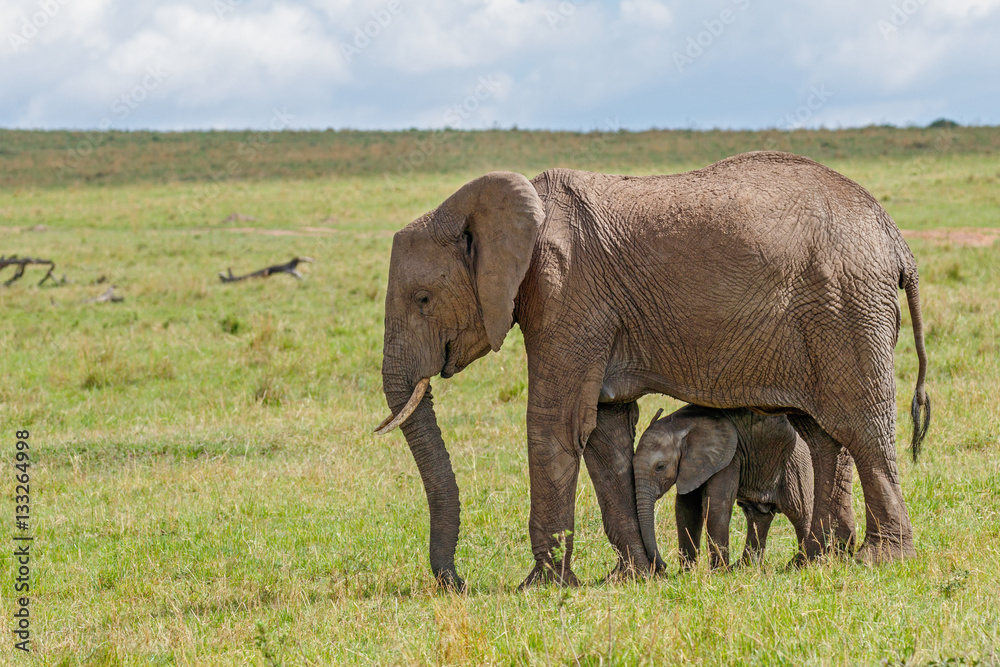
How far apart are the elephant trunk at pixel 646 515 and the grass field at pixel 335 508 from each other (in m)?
0.40

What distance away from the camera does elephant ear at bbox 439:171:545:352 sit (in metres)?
6.09

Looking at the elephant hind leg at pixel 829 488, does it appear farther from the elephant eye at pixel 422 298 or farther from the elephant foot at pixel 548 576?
the elephant eye at pixel 422 298

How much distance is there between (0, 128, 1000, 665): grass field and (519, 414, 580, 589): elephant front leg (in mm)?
329

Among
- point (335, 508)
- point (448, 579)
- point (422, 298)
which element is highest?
point (422, 298)

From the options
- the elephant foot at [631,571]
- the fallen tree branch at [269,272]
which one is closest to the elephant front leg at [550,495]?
the elephant foot at [631,571]

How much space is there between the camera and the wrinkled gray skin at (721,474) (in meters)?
6.64

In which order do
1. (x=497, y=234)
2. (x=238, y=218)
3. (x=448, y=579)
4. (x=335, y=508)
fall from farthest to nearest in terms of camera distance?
(x=238, y=218)
(x=335, y=508)
(x=448, y=579)
(x=497, y=234)

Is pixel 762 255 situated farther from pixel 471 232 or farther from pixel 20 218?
pixel 20 218

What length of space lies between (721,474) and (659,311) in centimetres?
127

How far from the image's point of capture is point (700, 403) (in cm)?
647

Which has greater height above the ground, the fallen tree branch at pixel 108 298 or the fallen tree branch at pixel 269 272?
the fallen tree branch at pixel 269 272

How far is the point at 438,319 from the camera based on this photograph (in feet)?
21.4

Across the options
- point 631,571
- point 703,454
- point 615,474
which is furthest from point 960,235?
point 631,571

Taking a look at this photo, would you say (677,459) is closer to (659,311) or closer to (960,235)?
(659,311)
